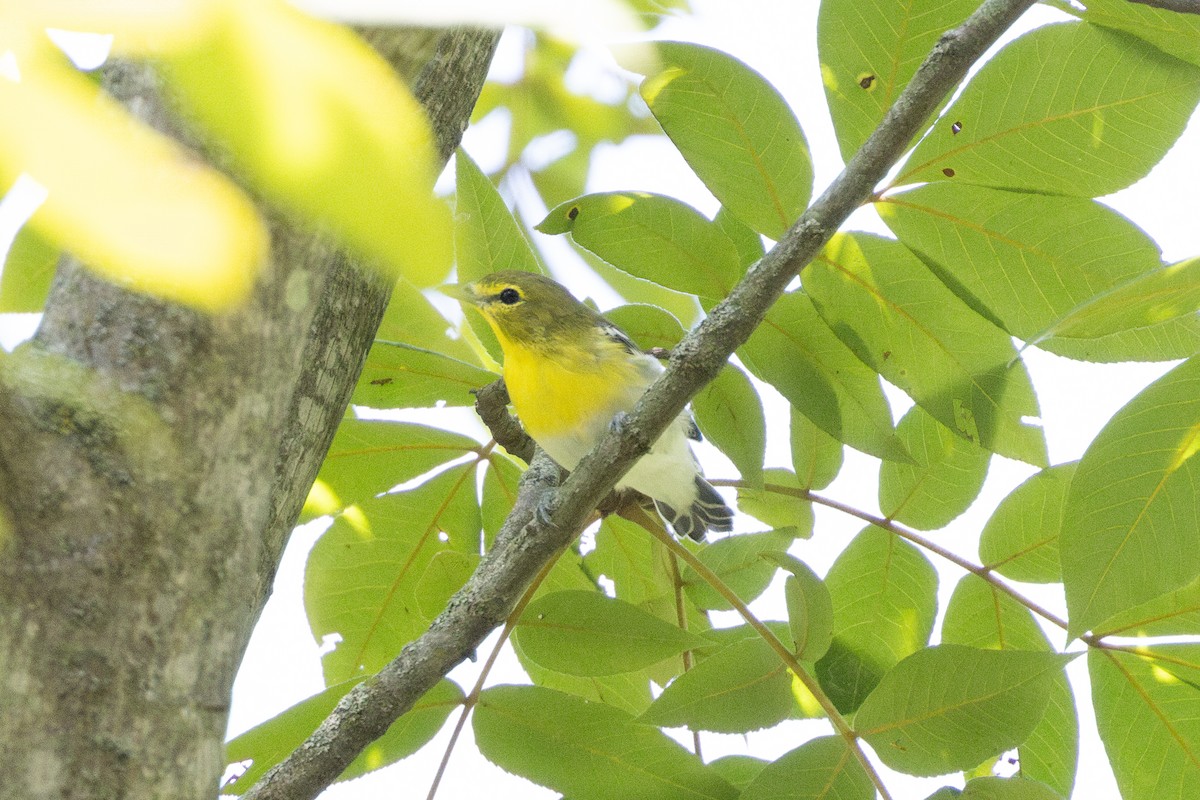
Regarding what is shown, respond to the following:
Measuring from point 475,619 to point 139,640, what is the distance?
2.89ft

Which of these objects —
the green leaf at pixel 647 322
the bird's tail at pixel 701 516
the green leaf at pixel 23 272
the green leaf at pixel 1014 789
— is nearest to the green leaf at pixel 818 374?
the green leaf at pixel 647 322

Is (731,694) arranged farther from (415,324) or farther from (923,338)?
(415,324)

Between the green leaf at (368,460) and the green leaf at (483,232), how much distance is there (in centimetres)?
40

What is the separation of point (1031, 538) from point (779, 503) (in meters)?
0.59

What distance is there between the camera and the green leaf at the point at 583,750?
187cm

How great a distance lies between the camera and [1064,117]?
1.83 meters

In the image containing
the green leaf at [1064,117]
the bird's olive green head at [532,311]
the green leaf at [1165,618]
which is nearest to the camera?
the green leaf at [1064,117]

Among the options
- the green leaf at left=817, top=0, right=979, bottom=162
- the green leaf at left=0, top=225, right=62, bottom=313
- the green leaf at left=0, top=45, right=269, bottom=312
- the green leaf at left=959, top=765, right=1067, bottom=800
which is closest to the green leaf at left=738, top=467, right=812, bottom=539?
the green leaf at left=959, top=765, right=1067, bottom=800

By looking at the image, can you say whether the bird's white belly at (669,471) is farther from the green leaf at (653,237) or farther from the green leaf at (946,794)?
the green leaf at (946,794)

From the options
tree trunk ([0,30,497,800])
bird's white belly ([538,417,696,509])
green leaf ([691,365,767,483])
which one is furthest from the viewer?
bird's white belly ([538,417,696,509])

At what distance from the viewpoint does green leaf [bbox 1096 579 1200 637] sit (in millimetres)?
1906

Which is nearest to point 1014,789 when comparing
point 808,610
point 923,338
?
point 808,610

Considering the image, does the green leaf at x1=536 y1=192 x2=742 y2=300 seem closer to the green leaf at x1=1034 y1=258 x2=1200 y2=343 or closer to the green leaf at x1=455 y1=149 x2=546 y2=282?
the green leaf at x1=455 y1=149 x2=546 y2=282

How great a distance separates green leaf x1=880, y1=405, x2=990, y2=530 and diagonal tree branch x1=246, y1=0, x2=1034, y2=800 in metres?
0.78
